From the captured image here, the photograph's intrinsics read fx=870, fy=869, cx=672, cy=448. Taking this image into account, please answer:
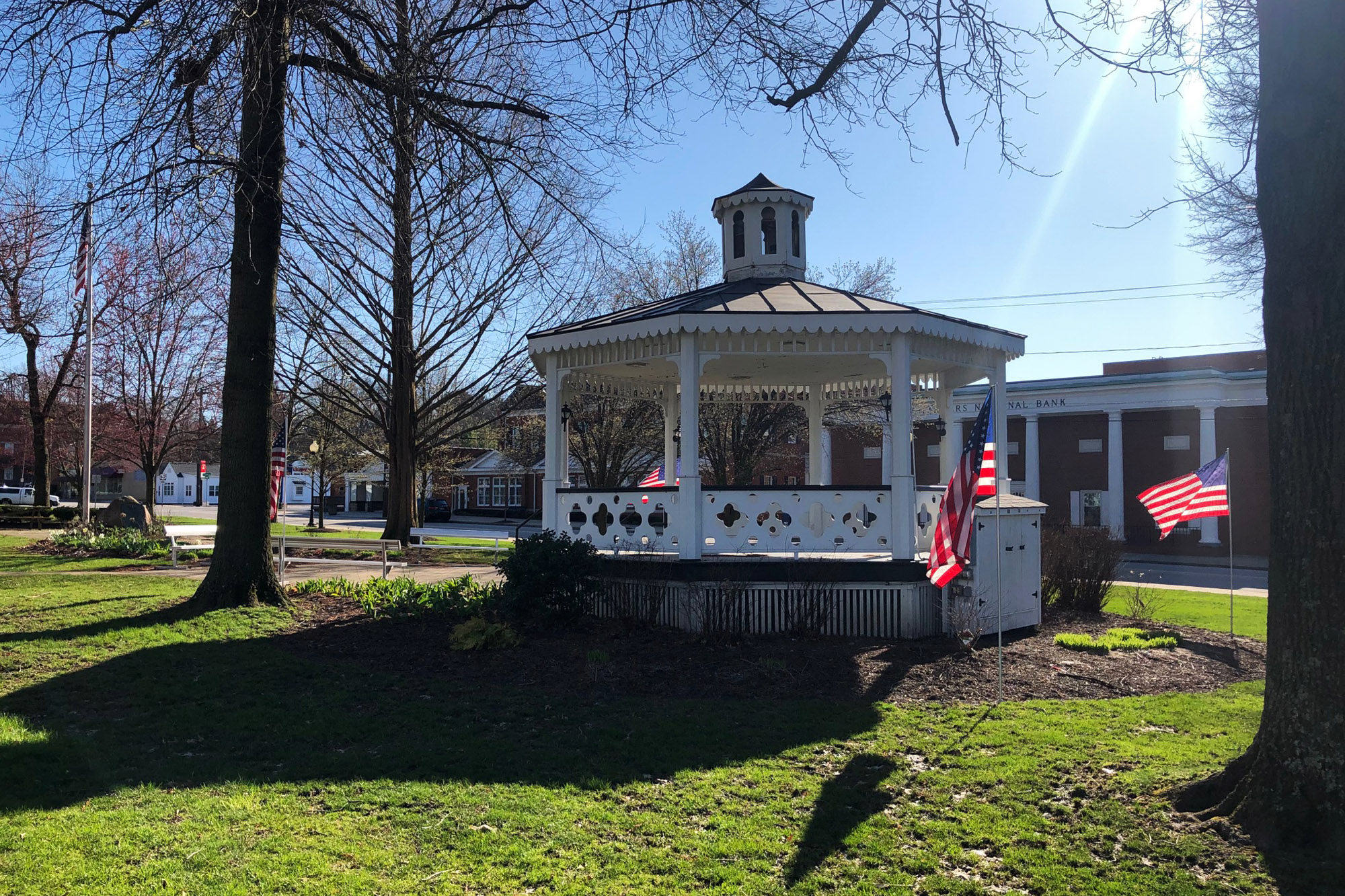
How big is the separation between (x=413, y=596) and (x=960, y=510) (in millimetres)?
6740

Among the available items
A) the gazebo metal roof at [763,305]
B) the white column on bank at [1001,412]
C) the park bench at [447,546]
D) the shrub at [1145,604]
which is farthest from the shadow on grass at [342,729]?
the park bench at [447,546]

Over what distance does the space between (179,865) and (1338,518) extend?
5.43 m

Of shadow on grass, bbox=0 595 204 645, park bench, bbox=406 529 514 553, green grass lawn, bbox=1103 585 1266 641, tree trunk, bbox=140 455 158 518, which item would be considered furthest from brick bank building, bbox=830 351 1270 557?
shadow on grass, bbox=0 595 204 645

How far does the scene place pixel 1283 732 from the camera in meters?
4.12

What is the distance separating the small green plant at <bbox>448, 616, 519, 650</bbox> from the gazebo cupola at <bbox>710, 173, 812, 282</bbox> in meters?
6.58

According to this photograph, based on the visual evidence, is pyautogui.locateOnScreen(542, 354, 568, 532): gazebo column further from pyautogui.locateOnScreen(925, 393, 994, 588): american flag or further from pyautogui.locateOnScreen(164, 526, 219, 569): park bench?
pyautogui.locateOnScreen(164, 526, 219, 569): park bench

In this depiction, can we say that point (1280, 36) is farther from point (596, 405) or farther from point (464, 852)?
point (596, 405)

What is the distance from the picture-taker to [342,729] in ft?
19.6

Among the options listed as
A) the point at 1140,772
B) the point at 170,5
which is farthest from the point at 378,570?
the point at 1140,772

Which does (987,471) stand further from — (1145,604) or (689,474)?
(1145,604)

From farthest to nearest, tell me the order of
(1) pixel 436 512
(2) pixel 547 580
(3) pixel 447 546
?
(1) pixel 436 512 < (3) pixel 447 546 < (2) pixel 547 580

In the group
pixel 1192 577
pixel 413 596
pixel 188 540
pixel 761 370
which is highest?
pixel 761 370

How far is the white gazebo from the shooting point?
966 centimetres

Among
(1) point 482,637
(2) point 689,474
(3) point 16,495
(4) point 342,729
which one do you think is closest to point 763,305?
(2) point 689,474
